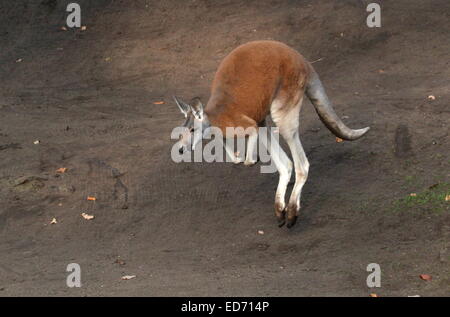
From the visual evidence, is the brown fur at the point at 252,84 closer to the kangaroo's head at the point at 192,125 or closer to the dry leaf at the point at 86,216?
the kangaroo's head at the point at 192,125

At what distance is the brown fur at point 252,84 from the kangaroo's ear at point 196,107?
0.81 ft

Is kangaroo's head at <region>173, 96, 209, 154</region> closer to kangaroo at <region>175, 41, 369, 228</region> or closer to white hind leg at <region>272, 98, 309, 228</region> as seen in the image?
kangaroo at <region>175, 41, 369, 228</region>

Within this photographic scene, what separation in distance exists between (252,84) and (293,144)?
0.89 m

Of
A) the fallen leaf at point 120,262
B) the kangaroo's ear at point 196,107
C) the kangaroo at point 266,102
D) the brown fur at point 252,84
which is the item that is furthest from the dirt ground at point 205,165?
the kangaroo's ear at point 196,107

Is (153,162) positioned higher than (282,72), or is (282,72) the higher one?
(282,72)

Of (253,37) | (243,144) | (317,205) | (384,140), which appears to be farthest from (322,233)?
(253,37)

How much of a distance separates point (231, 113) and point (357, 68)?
5269 mm

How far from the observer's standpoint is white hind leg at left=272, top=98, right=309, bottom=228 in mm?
8148

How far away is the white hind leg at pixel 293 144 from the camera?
8.15 metres

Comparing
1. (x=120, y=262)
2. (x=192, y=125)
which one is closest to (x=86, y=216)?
(x=120, y=262)

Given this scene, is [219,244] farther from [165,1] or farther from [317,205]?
[165,1]

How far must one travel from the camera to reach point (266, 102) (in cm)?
790

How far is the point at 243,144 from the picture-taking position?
8.33m

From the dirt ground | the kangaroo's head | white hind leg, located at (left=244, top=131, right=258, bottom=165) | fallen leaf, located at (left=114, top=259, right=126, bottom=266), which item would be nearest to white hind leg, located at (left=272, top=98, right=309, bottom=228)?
the dirt ground
